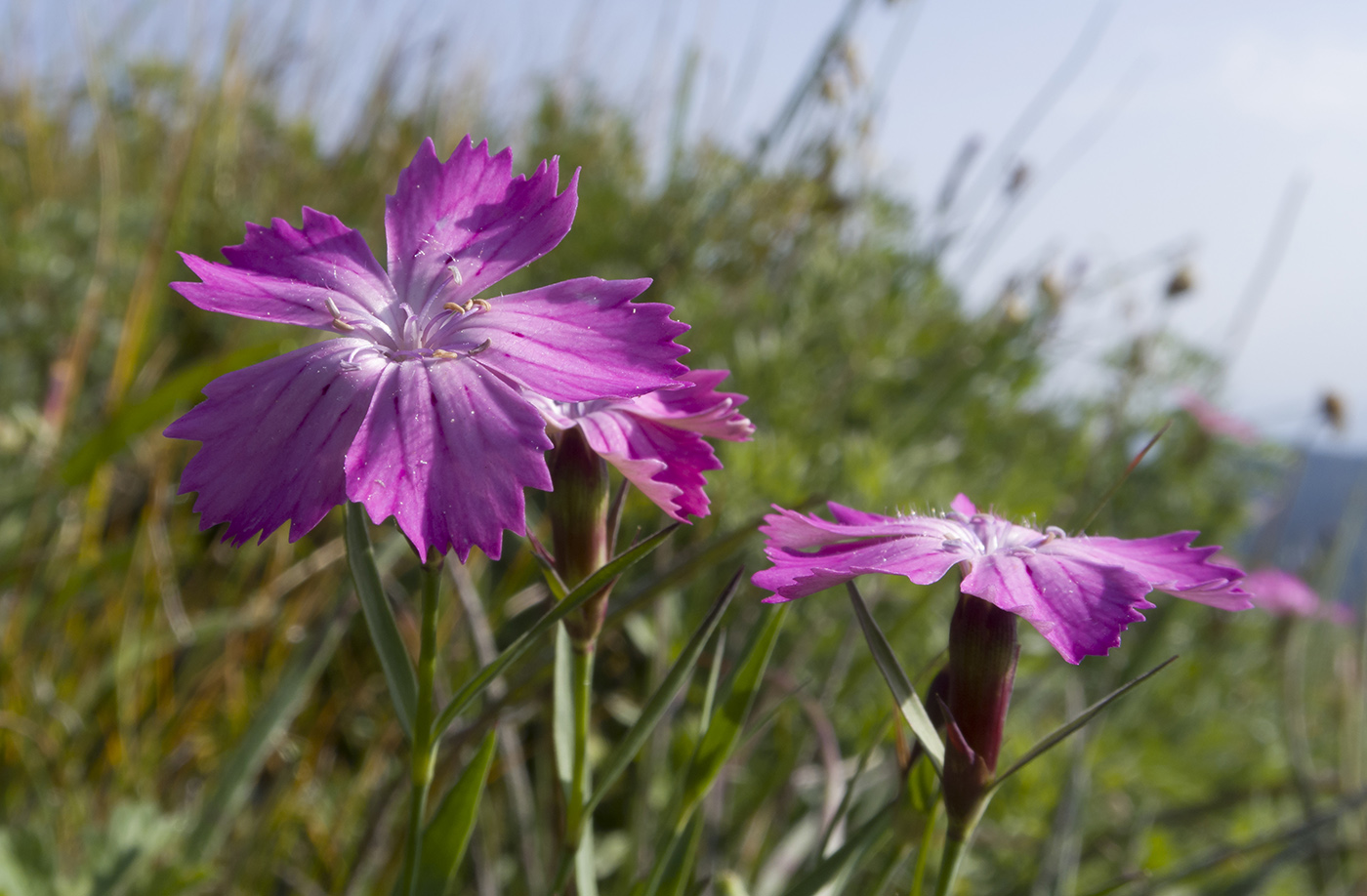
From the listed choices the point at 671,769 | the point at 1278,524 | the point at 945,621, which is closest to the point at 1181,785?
the point at 945,621

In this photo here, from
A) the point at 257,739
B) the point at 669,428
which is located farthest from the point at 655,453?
the point at 257,739

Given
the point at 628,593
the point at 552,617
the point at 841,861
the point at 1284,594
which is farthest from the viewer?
the point at 1284,594

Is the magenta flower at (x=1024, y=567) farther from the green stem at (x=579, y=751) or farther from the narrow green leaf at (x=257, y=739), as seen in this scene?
the narrow green leaf at (x=257, y=739)

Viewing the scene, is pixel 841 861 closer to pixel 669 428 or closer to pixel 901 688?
pixel 901 688

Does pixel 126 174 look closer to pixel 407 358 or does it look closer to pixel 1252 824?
pixel 407 358

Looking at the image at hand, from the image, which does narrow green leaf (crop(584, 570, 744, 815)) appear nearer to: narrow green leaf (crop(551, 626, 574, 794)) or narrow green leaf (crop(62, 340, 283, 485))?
narrow green leaf (crop(551, 626, 574, 794))

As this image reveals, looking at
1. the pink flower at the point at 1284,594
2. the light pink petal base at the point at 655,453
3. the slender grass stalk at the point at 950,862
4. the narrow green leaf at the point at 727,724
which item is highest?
the light pink petal base at the point at 655,453

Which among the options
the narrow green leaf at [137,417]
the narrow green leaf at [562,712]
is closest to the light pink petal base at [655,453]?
the narrow green leaf at [562,712]
